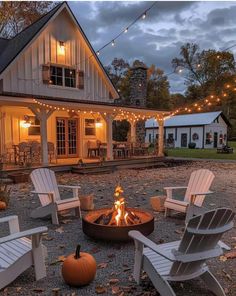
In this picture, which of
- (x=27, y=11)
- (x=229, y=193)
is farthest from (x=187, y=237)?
(x=27, y=11)

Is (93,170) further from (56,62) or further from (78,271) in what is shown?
(78,271)

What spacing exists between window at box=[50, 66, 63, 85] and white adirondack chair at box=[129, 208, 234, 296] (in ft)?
37.5

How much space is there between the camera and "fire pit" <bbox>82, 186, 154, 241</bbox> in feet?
12.2

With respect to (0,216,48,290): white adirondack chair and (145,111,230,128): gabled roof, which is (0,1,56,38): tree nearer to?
(145,111,230,128): gabled roof

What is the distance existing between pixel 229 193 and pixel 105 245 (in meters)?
4.68

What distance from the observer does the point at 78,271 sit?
2.74m

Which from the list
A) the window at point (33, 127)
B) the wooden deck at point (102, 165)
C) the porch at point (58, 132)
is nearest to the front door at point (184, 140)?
the wooden deck at point (102, 165)

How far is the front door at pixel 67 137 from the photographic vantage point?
13.5 m

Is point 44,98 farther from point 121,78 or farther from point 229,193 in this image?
point 121,78

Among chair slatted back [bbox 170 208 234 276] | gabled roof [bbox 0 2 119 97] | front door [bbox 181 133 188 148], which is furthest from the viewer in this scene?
front door [bbox 181 133 188 148]

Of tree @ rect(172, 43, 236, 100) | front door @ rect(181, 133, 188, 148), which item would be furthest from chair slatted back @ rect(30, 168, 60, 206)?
tree @ rect(172, 43, 236, 100)

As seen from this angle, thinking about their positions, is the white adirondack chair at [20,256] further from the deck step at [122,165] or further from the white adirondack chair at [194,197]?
the deck step at [122,165]

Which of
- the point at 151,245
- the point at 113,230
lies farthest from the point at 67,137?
the point at 151,245

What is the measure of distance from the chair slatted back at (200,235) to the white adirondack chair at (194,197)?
2.27 m
